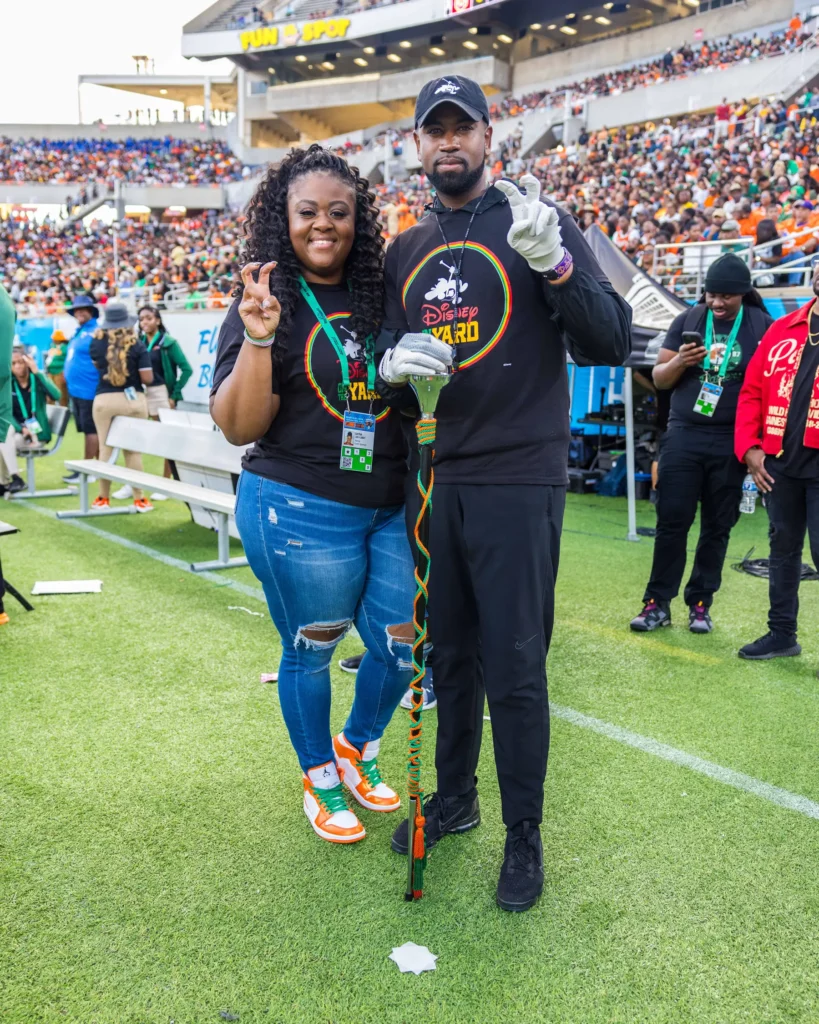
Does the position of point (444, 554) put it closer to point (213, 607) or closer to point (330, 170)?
point (330, 170)

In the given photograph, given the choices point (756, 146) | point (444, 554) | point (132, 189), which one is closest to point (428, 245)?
point (444, 554)

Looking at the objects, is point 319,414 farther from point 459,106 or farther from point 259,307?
point 459,106

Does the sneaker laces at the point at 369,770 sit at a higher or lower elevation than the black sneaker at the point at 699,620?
higher

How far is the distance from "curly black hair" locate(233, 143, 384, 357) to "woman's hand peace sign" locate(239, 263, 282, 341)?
0.14 metres

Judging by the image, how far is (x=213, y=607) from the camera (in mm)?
5273

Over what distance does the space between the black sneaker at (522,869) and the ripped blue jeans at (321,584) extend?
22.0 inches

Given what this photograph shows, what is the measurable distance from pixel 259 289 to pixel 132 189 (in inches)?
1988

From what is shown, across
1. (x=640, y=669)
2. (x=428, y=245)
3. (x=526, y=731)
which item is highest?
(x=428, y=245)

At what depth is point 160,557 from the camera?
6.58 meters

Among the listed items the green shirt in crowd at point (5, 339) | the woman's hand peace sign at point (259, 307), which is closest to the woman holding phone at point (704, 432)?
the woman's hand peace sign at point (259, 307)

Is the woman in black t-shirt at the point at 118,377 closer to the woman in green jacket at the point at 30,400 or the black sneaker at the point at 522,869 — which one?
the woman in green jacket at the point at 30,400

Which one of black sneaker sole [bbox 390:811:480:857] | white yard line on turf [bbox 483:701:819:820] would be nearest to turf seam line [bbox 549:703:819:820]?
white yard line on turf [bbox 483:701:819:820]

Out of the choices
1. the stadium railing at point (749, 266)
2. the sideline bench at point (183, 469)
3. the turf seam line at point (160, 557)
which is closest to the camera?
the turf seam line at point (160, 557)

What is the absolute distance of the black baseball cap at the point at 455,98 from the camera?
219 centimetres
